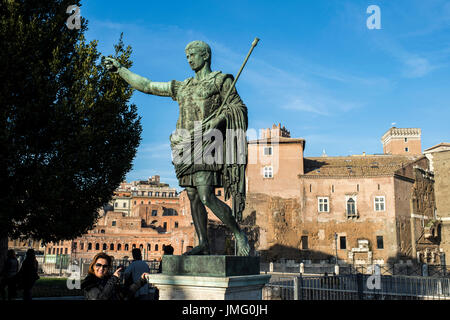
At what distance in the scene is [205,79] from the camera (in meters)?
4.66

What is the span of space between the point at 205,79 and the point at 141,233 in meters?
58.3

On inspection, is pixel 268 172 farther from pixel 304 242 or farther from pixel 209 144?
pixel 209 144

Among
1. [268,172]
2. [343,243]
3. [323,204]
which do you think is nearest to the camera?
[343,243]

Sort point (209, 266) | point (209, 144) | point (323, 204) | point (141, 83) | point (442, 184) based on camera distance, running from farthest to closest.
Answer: point (442, 184), point (323, 204), point (141, 83), point (209, 144), point (209, 266)

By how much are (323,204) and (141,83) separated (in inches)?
1397

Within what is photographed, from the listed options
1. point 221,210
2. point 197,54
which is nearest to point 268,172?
point 197,54

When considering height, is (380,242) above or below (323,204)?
below

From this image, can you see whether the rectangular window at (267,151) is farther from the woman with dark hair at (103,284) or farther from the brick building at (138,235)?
the woman with dark hair at (103,284)

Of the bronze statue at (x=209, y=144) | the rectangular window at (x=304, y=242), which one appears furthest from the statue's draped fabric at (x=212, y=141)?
the rectangular window at (x=304, y=242)

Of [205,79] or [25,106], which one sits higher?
[25,106]

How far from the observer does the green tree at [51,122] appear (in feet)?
35.6

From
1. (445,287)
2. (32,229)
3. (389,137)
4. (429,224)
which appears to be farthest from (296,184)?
(389,137)

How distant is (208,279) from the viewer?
3.65m
